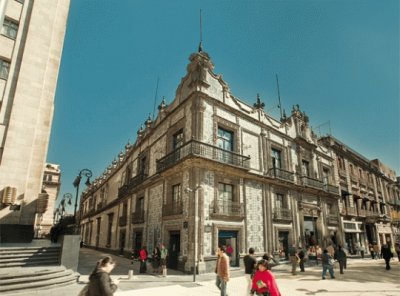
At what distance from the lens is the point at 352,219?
26062 mm

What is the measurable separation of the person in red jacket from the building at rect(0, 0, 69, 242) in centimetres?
1272

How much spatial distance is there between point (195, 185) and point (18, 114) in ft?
35.3

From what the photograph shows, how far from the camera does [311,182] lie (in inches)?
853

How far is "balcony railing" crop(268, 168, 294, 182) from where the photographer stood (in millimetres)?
17997

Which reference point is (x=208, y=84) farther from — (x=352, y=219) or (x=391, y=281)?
(x=352, y=219)

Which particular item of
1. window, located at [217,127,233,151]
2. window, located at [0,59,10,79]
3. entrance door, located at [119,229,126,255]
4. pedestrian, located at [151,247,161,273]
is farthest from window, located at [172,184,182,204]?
window, located at [0,59,10,79]

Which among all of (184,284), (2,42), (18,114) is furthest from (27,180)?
(184,284)

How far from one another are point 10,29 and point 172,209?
14737mm

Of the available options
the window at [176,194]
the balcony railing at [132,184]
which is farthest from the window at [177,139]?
the balcony railing at [132,184]

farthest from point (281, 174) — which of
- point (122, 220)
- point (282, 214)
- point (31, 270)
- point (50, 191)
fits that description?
point (50, 191)

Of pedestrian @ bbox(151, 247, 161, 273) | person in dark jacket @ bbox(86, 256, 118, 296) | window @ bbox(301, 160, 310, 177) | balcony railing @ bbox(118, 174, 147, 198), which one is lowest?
pedestrian @ bbox(151, 247, 161, 273)

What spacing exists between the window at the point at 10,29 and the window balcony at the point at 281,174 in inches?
744

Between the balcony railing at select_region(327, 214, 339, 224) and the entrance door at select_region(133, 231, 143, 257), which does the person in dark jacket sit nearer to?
the entrance door at select_region(133, 231, 143, 257)

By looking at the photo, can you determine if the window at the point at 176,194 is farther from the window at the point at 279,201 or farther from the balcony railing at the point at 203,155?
the window at the point at 279,201
